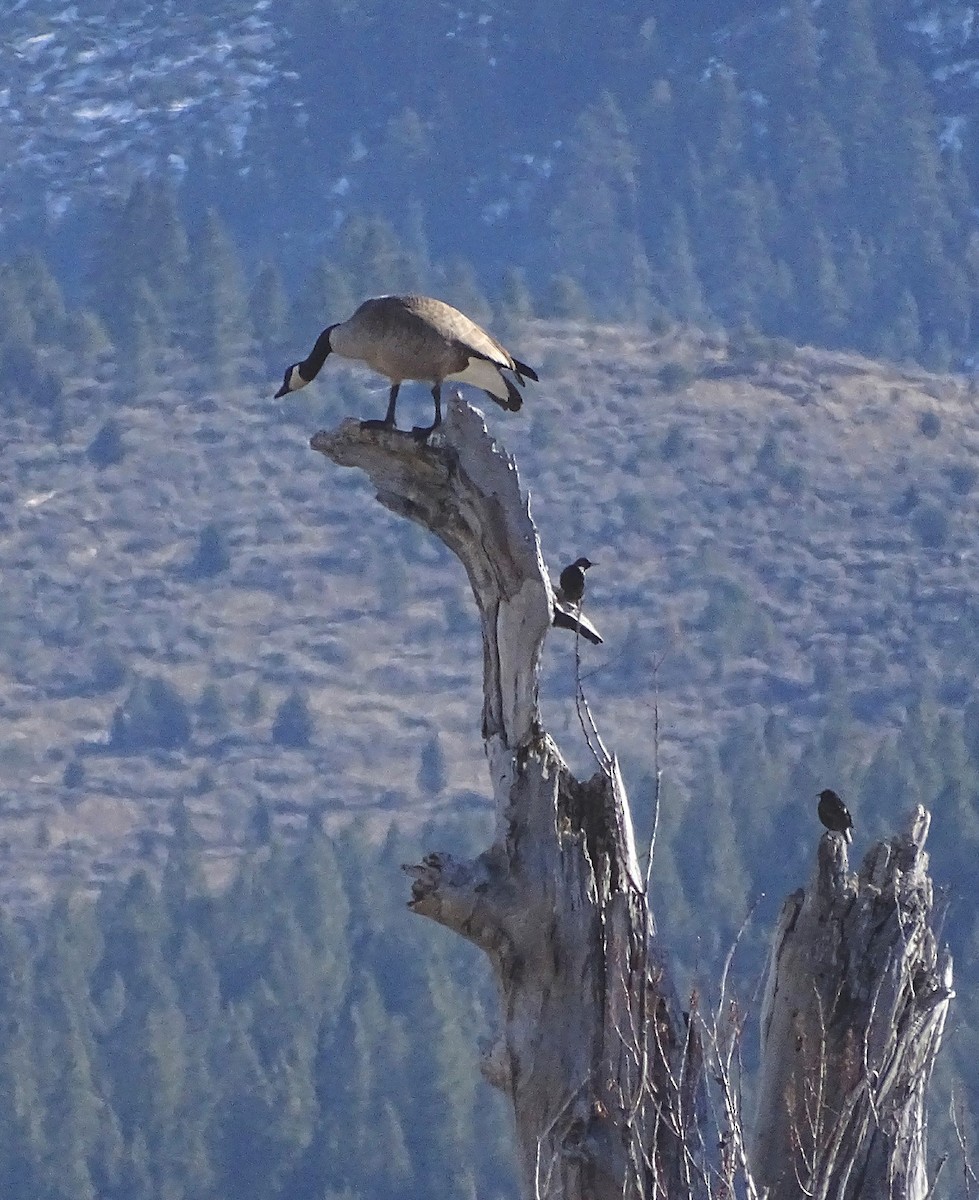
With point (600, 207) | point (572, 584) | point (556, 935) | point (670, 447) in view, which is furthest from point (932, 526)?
point (556, 935)

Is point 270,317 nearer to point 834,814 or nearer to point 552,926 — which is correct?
point 834,814

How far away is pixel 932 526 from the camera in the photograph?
409 ft

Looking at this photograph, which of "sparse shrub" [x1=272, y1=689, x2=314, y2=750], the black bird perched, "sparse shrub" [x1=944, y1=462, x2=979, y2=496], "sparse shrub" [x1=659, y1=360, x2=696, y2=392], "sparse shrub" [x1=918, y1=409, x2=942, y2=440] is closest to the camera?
the black bird perched

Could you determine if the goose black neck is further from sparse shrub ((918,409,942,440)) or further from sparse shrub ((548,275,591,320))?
sparse shrub ((548,275,591,320))

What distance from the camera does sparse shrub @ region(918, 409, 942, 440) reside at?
423ft

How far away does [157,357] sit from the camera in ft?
442

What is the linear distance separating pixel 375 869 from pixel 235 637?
82.4 feet

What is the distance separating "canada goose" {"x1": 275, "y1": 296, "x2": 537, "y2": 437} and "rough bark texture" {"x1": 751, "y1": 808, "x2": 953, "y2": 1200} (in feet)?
10.1

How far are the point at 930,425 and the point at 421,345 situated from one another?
118 meters

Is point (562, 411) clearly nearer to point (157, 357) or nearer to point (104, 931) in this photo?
point (157, 357)

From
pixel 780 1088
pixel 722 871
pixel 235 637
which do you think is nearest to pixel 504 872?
pixel 780 1088

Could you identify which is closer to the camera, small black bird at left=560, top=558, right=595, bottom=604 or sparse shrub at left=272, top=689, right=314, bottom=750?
small black bird at left=560, top=558, right=595, bottom=604

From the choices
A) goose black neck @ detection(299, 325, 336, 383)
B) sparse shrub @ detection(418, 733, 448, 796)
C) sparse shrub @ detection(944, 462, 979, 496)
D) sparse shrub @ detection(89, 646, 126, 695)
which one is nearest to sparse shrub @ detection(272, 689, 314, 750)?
sparse shrub @ detection(418, 733, 448, 796)

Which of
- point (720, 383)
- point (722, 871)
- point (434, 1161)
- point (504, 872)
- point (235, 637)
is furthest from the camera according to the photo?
point (720, 383)
